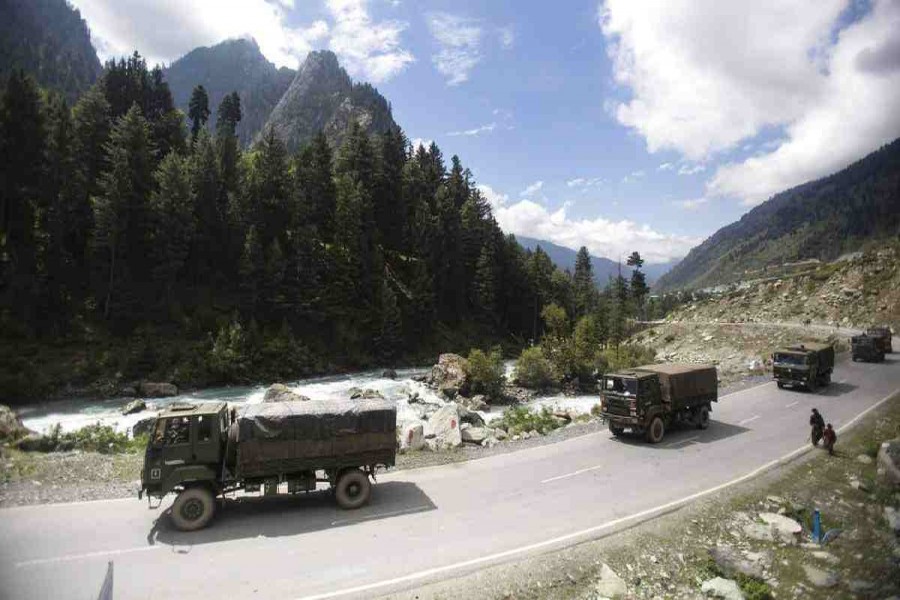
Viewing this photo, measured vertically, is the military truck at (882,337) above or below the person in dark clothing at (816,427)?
above

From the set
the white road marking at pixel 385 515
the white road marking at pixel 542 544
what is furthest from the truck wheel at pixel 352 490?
the white road marking at pixel 542 544

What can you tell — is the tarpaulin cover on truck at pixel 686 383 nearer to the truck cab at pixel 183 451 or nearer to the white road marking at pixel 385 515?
the white road marking at pixel 385 515

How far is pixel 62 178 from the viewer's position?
45.7 m

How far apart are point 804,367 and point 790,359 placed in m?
1.13

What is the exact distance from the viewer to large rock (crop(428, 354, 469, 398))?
134 ft

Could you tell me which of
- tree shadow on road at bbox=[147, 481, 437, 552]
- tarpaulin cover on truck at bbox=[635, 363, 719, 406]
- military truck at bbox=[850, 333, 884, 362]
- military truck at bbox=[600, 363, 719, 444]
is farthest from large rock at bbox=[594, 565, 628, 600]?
military truck at bbox=[850, 333, 884, 362]

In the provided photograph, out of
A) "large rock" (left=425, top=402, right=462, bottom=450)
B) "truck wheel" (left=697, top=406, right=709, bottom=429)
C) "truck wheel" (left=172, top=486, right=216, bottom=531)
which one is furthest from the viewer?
"truck wheel" (left=697, top=406, right=709, bottom=429)

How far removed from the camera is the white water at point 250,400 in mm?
30556

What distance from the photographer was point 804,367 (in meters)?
30.3

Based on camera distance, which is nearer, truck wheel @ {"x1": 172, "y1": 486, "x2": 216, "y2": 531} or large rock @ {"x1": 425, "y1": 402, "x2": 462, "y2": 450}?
truck wheel @ {"x1": 172, "y1": 486, "x2": 216, "y2": 531}

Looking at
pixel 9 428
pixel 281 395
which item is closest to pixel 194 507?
pixel 9 428

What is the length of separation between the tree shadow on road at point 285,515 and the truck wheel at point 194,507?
0.20 m

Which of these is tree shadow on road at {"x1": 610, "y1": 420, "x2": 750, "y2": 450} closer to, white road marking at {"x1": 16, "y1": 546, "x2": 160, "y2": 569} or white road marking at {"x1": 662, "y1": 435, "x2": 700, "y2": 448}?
white road marking at {"x1": 662, "y1": 435, "x2": 700, "y2": 448}

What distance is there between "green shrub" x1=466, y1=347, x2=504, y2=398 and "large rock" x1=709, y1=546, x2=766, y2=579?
2848 cm
